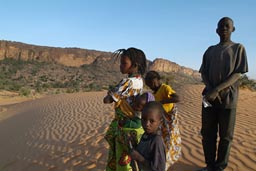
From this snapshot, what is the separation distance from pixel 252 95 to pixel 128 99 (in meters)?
10.6

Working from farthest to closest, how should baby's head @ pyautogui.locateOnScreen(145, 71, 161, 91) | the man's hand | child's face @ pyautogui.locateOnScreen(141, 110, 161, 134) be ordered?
baby's head @ pyautogui.locateOnScreen(145, 71, 161, 91)
the man's hand
child's face @ pyautogui.locateOnScreen(141, 110, 161, 134)

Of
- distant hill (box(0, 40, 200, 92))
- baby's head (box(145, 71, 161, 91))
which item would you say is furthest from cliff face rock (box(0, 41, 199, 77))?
baby's head (box(145, 71, 161, 91))

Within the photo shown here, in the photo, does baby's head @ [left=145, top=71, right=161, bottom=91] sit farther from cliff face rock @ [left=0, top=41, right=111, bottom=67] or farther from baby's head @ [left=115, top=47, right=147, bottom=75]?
cliff face rock @ [left=0, top=41, right=111, bottom=67]

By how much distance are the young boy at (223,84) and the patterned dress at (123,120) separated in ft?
4.12

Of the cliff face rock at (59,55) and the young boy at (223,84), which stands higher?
the cliff face rock at (59,55)

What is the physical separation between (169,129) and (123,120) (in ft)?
3.37

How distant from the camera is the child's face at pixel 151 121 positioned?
7.54 feet

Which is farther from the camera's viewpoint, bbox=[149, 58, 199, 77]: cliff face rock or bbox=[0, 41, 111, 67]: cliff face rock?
bbox=[149, 58, 199, 77]: cliff face rock

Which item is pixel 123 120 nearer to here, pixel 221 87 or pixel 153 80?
pixel 153 80

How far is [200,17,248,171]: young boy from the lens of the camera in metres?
3.75

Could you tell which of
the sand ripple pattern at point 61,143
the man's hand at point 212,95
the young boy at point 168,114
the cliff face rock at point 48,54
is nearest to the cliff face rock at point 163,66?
the cliff face rock at point 48,54

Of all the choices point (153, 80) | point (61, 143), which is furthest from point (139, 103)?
point (61, 143)

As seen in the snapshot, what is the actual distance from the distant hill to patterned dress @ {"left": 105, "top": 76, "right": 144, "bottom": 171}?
43037mm

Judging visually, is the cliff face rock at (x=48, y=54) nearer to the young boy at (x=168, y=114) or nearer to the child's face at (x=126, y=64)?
the young boy at (x=168, y=114)
